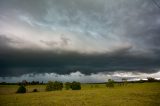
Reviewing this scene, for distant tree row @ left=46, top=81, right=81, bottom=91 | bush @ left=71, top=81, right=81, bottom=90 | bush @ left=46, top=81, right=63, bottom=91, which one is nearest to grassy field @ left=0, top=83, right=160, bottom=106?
bush @ left=46, top=81, right=63, bottom=91

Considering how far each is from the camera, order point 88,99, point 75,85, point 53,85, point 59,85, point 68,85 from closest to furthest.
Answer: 1. point 88,99
2. point 53,85
3. point 75,85
4. point 59,85
5. point 68,85

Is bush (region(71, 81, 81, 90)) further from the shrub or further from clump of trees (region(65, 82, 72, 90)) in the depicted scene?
the shrub

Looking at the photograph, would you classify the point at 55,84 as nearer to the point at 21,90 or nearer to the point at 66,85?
the point at 66,85

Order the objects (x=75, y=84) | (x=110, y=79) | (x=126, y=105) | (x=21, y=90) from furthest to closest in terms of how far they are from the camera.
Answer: (x=110, y=79) < (x=75, y=84) < (x=21, y=90) < (x=126, y=105)

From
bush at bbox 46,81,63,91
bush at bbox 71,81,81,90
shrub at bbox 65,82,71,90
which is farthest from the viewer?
shrub at bbox 65,82,71,90

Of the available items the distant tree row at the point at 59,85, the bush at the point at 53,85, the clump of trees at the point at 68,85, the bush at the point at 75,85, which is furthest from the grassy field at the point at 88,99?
the clump of trees at the point at 68,85

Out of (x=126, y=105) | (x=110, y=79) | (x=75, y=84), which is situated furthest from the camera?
(x=110, y=79)

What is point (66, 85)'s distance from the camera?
171125 millimetres

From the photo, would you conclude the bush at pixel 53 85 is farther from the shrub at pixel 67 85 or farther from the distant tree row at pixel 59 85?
the shrub at pixel 67 85

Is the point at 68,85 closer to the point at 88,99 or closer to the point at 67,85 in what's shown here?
the point at 67,85

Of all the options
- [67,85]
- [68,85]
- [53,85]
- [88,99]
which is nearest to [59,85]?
[53,85]

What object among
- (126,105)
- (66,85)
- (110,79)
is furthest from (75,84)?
(126,105)

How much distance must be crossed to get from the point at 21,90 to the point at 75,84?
5074 cm

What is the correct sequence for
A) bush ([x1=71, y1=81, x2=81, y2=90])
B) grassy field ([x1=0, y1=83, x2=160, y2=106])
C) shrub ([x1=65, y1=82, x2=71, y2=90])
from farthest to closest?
shrub ([x1=65, y1=82, x2=71, y2=90]) < bush ([x1=71, y1=81, x2=81, y2=90]) < grassy field ([x1=0, y1=83, x2=160, y2=106])
